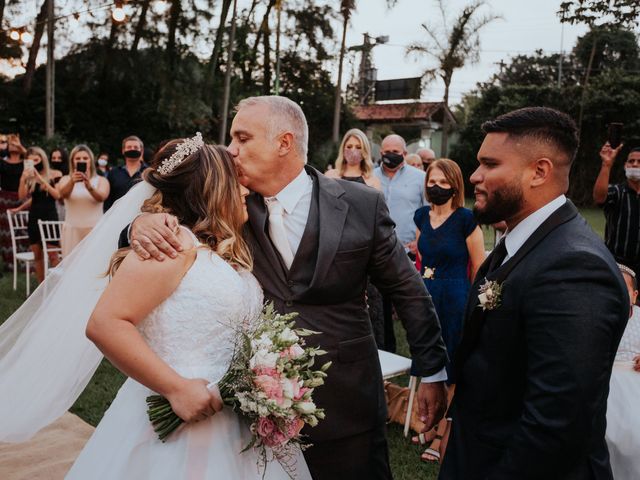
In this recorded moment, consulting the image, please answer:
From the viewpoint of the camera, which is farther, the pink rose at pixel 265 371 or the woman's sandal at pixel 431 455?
the woman's sandal at pixel 431 455

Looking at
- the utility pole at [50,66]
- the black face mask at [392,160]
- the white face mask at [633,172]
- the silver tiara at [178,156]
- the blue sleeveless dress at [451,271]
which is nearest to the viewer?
the silver tiara at [178,156]

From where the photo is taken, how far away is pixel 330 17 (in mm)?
27688

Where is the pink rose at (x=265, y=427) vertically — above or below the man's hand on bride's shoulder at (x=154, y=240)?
below

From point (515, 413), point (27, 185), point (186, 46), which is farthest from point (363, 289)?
point (186, 46)

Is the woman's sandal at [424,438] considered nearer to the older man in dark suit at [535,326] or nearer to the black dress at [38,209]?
the older man in dark suit at [535,326]

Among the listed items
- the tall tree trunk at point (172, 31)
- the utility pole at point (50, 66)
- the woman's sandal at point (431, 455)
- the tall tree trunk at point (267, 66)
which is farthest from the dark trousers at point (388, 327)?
the tall tree trunk at point (267, 66)

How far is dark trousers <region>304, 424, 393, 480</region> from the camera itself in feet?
8.51

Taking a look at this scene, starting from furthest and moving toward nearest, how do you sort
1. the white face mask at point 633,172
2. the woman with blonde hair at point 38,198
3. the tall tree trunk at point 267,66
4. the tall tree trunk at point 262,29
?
1. the tall tree trunk at point 267,66
2. the tall tree trunk at point 262,29
3. the woman with blonde hair at point 38,198
4. the white face mask at point 633,172

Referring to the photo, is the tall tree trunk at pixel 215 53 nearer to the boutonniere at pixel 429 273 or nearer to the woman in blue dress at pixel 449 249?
the woman in blue dress at pixel 449 249

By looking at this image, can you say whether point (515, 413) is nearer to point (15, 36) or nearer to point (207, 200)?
point (207, 200)

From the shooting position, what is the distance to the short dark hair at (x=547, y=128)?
6.69 ft

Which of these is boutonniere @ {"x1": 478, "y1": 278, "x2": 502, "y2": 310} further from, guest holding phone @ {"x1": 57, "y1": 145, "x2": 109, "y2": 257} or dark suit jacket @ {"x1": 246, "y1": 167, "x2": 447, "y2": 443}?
guest holding phone @ {"x1": 57, "y1": 145, "x2": 109, "y2": 257}

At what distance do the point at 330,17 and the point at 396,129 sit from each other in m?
15.7

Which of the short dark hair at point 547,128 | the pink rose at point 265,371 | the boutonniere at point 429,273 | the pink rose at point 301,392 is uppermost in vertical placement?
the short dark hair at point 547,128
